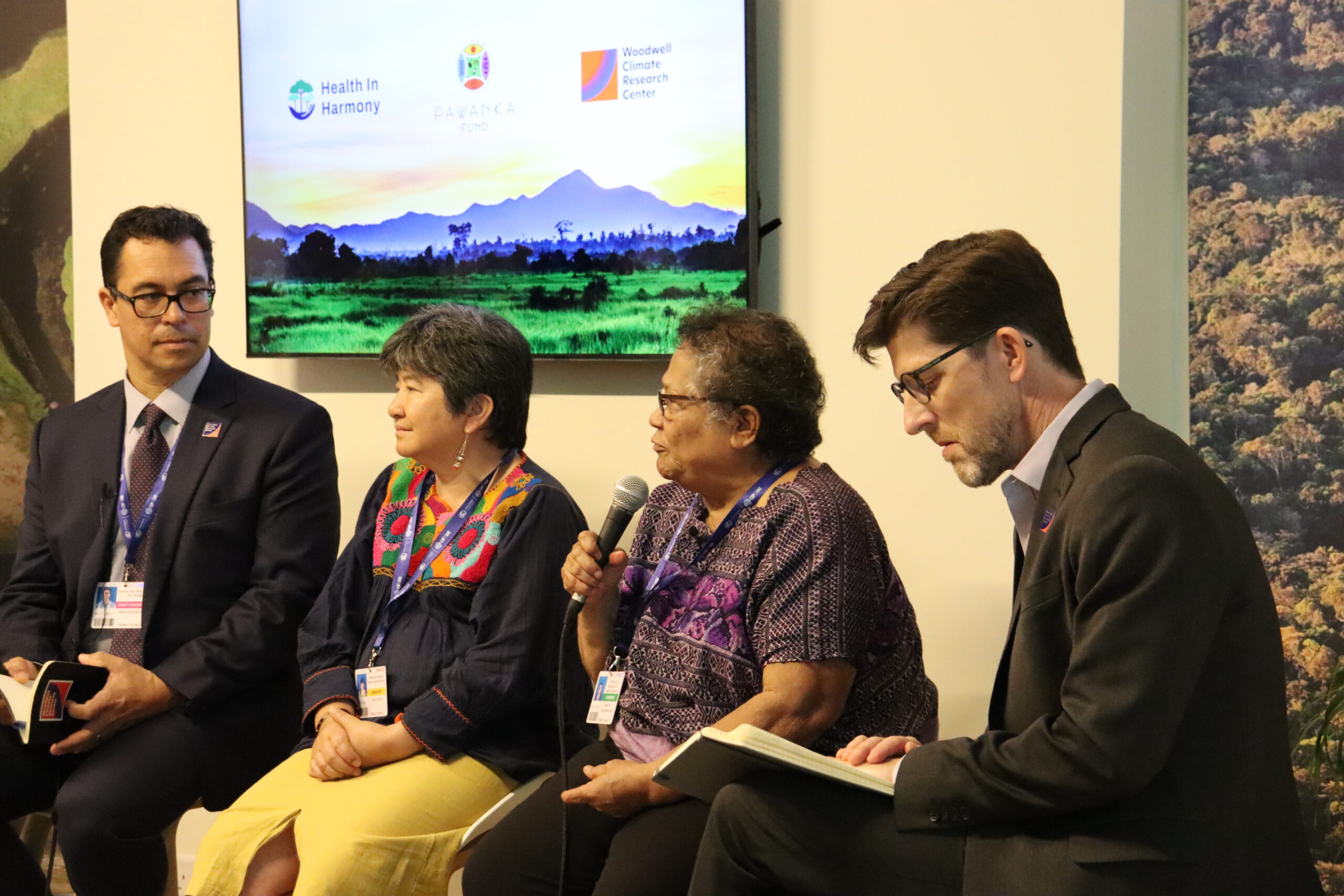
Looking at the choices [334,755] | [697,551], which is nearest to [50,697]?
[334,755]

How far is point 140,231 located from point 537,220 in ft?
3.16

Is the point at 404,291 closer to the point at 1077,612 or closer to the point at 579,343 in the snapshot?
the point at 579,343

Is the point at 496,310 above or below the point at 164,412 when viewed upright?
above

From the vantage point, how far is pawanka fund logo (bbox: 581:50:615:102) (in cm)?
312

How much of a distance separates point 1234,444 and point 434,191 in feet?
7.21

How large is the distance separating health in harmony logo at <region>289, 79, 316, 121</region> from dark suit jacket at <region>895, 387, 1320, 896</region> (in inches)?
100

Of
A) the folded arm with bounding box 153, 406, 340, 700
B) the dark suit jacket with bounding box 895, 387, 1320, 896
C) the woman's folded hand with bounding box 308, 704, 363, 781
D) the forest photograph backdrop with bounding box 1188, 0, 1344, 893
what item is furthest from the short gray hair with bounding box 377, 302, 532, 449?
the forest photograph backdrop with bounding box 1188, 0, 1344, 893

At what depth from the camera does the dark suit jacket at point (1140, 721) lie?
1.53 meters

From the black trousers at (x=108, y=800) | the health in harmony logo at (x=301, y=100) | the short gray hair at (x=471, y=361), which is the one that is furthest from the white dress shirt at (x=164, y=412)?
the health in harmony logo at (x=301, y=100)

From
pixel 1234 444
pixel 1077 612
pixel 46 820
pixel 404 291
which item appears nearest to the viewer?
pixel 1077 612

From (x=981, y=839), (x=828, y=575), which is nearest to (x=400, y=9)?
(x=828, y=575)

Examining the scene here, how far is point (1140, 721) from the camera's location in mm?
1527

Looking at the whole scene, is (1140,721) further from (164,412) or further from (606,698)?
(164,412)

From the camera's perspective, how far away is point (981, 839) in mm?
1665
